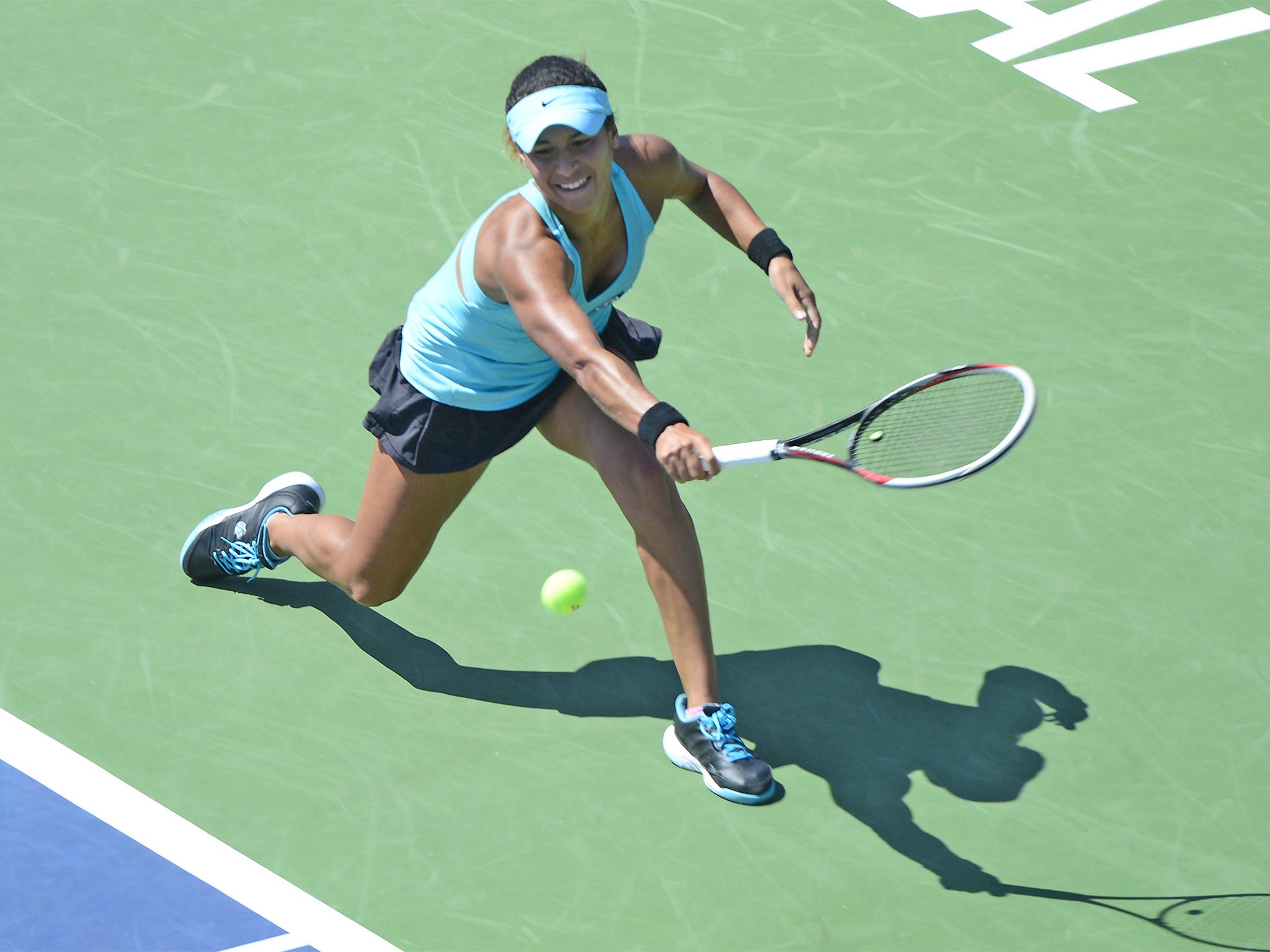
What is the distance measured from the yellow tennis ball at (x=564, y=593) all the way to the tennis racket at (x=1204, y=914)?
1.44 m

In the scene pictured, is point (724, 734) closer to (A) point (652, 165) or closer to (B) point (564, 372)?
(B) point (564, 372)

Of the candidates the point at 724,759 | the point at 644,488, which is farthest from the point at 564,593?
the point at 724,759

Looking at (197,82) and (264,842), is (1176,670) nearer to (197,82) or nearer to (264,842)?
(264,842)

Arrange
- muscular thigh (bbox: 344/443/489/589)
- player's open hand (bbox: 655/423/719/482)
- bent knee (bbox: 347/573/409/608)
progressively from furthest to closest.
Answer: bent knee (bbox: 347/573/409/608), muscular thigh (bbox: 344/443/489/589), player's open hand (bbox: 655/423/719/482)

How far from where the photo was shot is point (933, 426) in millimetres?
4227

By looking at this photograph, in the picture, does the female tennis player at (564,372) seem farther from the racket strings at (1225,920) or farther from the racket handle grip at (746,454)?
the racket strings at (1225,920)

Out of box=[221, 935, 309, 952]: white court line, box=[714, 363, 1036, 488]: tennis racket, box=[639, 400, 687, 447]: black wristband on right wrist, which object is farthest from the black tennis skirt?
box=[221, 935, 309, 952]: white court line

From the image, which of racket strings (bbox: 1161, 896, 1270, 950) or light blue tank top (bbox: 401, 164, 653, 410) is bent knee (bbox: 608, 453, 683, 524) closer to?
light blue tank top (bbox: 401, 164, 653, 410)

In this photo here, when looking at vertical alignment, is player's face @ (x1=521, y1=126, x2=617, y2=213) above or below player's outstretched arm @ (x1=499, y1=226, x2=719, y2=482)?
above

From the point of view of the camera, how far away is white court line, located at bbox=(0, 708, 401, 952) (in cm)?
370

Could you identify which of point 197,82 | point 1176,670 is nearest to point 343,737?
point 1176,670

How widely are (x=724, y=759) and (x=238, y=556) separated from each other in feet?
5.21

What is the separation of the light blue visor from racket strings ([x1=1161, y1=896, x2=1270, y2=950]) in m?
2.29

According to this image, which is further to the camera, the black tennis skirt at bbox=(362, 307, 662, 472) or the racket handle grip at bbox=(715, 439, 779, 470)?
the black tennis skirt at bbox=(362, 307, 662, 472)
